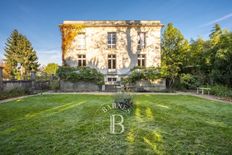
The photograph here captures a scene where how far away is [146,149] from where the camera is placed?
9.59 feet

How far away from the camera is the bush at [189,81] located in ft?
53.0

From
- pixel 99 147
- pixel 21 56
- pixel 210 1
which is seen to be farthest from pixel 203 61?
pixel 21 56

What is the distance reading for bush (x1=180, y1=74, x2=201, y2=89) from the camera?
16.1 meters

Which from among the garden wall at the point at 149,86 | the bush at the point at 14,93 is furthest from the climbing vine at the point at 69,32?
the garden wall at the point at 149,86

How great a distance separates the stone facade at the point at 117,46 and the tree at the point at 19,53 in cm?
1795

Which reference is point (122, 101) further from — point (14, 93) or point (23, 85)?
point (23, 85)

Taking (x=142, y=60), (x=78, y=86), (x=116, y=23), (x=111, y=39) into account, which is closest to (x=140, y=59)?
(x=142, y=60)

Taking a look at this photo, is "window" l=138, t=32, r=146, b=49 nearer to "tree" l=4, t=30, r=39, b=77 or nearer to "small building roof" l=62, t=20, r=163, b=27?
"small building roof" l=62, t=20, r=163, b=27

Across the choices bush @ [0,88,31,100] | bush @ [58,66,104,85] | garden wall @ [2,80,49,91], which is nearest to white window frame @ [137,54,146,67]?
bush @ [58,66,104,85]

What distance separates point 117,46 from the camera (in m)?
19.3

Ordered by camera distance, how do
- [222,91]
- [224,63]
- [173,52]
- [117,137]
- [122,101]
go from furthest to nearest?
[173,52] < [224,63] < [222,91] < [122,101] < [117,137]

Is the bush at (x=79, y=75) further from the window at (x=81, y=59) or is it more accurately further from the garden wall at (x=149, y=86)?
the garden wall at (x=149, y=86)

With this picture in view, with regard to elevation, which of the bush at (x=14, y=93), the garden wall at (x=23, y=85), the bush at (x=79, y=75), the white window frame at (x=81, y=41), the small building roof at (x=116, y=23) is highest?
the small building roof at (x=116, y=23)

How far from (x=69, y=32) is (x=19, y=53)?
63.9 feet
